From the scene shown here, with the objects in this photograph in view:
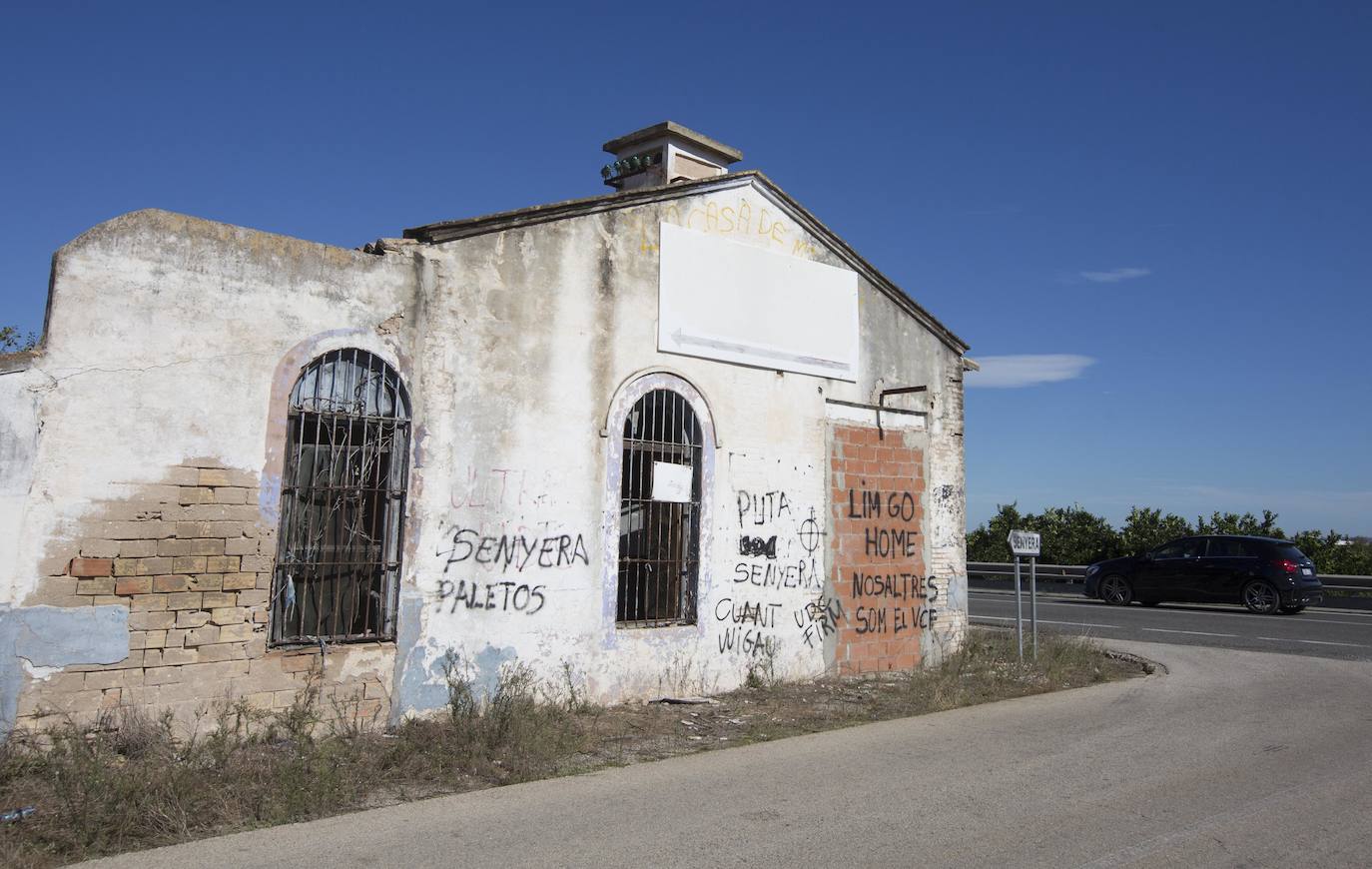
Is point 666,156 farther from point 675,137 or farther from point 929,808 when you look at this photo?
point 929,808

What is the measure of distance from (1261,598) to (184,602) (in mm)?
19262

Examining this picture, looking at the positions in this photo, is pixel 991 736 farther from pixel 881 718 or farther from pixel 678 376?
pixel 678 376

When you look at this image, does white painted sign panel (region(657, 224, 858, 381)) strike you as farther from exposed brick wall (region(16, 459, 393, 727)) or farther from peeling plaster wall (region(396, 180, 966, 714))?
exposed brick wall (region(16, 459, 393, 727))

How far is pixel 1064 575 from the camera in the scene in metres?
26.8

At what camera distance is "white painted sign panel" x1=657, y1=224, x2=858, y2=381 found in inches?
376

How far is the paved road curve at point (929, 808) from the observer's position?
4.86 metres

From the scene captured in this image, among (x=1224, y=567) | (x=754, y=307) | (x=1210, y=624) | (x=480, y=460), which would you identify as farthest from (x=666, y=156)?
(x=1224, y=567)

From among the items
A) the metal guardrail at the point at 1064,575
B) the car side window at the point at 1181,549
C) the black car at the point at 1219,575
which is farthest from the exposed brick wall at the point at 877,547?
the metal guardrail at the point at 1064,575

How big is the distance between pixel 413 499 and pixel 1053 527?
25.4 metres

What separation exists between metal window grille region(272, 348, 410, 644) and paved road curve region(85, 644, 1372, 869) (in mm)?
2142

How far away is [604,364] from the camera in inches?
350

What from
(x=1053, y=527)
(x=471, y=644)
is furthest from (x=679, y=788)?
(x=1053, y=527)

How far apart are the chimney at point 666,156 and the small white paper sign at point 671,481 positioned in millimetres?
3981

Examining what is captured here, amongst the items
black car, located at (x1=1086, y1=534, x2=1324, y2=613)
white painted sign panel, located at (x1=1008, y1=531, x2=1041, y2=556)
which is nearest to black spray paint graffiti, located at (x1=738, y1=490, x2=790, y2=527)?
white painted sign panel, located at (x1=1008, y1=531, x2=1041, y2=556)
